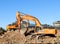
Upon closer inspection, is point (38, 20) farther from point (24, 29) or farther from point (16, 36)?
point (16, 36)

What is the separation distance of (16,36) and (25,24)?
326 centimetres

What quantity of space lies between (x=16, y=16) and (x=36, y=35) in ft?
15.0

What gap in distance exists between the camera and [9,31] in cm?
3241

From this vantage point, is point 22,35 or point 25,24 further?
point 25,24

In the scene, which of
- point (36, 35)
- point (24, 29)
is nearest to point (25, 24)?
point (24, 29)

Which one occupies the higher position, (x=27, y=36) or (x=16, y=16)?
(x=16, y=16)

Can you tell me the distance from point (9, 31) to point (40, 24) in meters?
4.66

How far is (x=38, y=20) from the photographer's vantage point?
107 feet

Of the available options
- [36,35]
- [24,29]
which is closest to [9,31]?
[24,29]

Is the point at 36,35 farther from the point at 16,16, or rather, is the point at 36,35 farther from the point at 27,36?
the point at 16,16

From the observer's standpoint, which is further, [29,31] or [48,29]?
[29,31]

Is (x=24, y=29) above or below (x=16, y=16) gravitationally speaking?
below

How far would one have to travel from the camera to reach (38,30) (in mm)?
30828

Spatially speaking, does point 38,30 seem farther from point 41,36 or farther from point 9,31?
point 9,31
